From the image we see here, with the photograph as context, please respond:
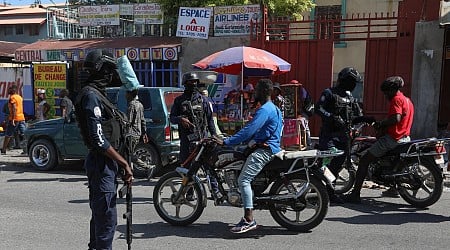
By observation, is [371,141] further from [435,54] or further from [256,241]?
[435,54]

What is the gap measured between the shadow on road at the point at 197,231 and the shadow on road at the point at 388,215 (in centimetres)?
99

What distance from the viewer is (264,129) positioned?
508cm

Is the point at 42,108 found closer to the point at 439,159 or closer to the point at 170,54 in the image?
the point at 170,54

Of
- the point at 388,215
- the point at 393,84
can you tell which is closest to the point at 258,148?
the point at 388,215

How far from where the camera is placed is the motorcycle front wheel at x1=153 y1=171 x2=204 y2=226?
18.0 ft

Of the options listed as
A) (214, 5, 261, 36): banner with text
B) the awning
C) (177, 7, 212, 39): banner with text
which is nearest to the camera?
(214, 5, 261, 36): banner with text

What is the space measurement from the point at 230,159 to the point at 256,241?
3.14 ft

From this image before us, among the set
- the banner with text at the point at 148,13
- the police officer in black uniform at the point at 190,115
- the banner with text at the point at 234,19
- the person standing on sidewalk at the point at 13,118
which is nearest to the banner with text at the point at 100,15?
the banner with text at the point at 148,13

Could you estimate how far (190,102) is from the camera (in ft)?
21.4

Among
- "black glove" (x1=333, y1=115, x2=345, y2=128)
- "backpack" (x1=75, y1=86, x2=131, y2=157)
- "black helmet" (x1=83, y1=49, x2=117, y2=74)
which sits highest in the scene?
"black helmet" (x1=83, y1=49, x2=117, y2=74)

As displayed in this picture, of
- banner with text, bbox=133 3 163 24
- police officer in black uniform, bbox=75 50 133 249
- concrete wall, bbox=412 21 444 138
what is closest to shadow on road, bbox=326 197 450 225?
police officer in black uniform, bbox=75 50 133 249

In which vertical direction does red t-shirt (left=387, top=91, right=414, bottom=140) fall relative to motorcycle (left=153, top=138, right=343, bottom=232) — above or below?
above

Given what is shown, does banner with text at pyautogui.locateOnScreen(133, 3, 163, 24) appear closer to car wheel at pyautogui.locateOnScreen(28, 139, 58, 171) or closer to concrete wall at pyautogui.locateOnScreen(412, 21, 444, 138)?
car wheel at pyautogui.locateOnScreen(28, 139, 58, 171)

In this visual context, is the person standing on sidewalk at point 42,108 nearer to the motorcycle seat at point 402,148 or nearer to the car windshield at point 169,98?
the car windshield at point 169,98
